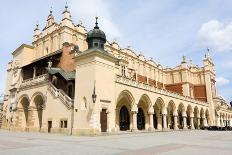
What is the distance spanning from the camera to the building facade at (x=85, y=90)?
925 inches

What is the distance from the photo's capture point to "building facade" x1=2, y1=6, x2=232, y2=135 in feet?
77.1

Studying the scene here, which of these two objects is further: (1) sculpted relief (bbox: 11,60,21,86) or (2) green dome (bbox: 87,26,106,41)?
(1) sculpted relief (bbox: 11,60,21,86)

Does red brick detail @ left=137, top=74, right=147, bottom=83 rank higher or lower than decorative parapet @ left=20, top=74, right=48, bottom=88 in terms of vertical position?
higher

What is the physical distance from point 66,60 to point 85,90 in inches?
351

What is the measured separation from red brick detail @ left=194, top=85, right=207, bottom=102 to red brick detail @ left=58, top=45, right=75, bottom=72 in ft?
117

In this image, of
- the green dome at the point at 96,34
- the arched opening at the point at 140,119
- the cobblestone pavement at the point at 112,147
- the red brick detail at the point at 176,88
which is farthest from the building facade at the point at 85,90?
the cobblestone pavement at the point at 112,147

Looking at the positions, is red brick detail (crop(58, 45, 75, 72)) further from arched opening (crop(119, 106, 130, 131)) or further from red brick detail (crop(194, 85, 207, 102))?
red brick detail (crop(194, 85, 207, 102))

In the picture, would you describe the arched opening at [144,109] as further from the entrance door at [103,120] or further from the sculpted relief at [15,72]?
the sculpted relief at [15,72]

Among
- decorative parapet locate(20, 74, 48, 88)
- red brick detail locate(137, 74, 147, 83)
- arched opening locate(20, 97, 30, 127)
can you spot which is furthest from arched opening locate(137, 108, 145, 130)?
arched opening locate(20, 97, 30, 127)

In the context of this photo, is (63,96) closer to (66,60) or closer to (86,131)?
(86,131)

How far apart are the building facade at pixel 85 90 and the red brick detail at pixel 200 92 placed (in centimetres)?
27

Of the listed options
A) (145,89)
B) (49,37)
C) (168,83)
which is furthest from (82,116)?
(168,83)

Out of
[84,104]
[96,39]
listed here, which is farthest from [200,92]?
[84,104]

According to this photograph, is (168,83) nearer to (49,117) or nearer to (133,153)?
(49,117)
